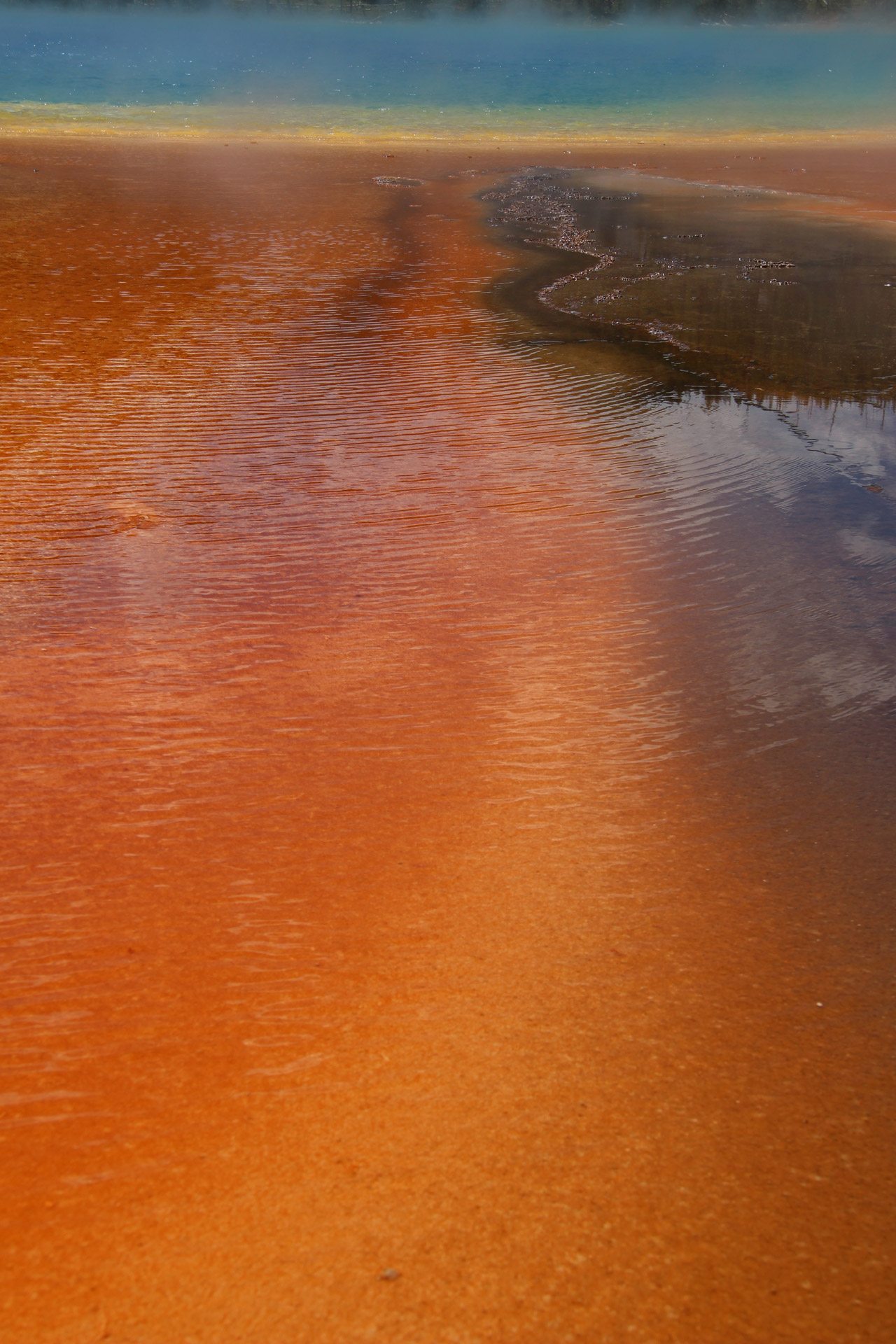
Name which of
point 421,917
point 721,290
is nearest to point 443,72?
point 721,290

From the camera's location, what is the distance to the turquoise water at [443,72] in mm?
29094

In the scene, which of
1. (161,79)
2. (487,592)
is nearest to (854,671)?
(487,592)

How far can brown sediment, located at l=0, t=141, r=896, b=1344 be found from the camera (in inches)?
68.0

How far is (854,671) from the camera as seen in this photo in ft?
11.6

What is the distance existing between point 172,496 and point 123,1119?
326 cm

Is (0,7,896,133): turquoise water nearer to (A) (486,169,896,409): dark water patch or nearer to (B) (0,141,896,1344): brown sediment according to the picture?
(A) (486,169,896,409): dark water patch

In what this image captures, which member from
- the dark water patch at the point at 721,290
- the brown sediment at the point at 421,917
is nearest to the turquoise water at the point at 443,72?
the dark water patch at the point at 721,290

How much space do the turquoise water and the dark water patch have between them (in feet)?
47.4

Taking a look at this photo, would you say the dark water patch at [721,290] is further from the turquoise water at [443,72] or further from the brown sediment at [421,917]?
the turquoise water at [443,72]

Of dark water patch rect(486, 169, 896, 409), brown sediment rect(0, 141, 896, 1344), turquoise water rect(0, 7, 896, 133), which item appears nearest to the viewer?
brown sediment rect(0, 141, 896, 1344)

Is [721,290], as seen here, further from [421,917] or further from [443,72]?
[443,72]

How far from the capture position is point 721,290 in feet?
30.1

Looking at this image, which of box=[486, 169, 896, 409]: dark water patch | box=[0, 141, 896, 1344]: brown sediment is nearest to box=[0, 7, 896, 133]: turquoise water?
box=[486, 169, 896, 409]: dark water patch

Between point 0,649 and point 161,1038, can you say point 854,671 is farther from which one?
point 0,649
